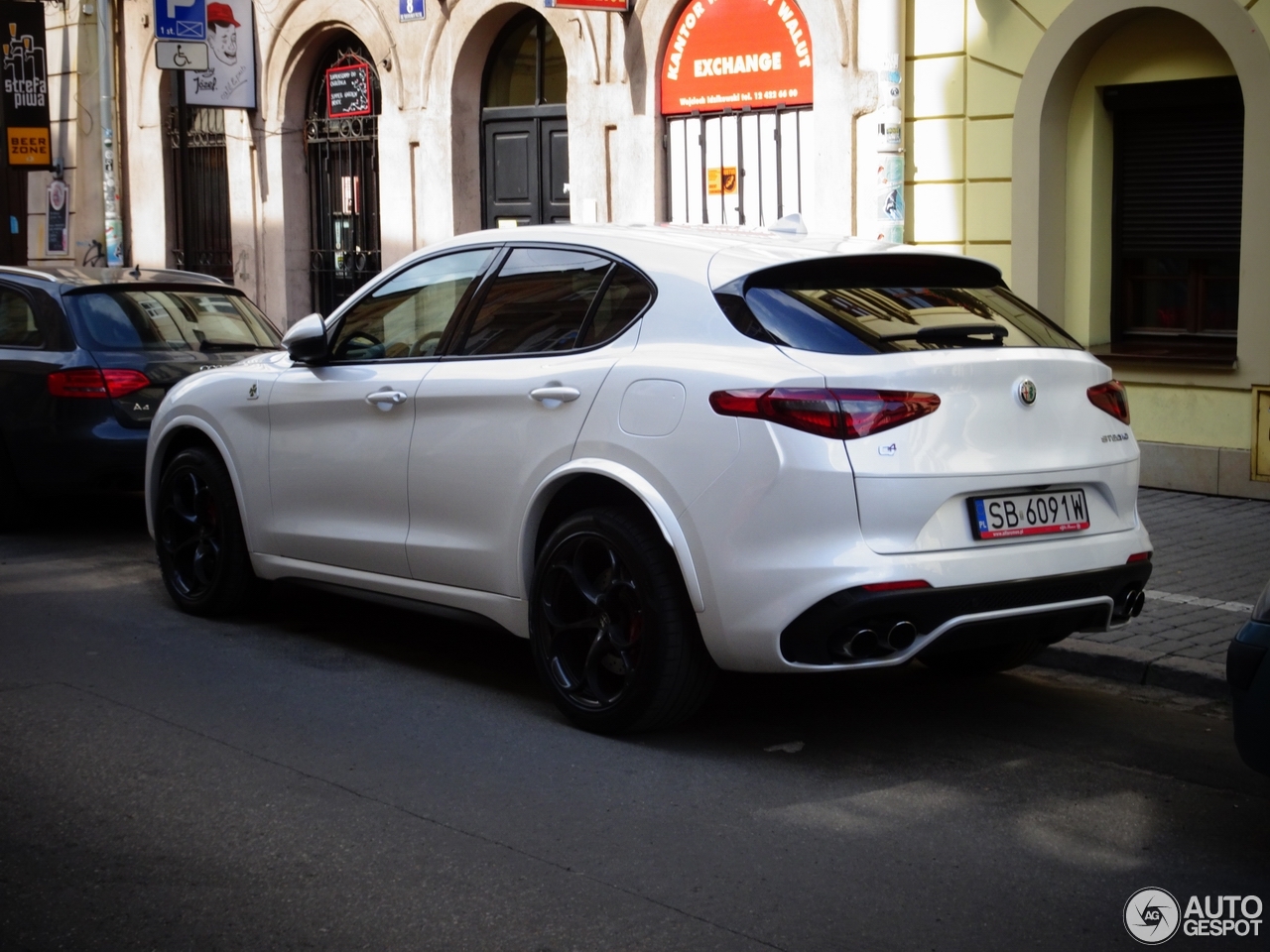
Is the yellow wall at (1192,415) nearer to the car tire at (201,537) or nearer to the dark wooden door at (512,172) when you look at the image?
the car tire at (201,537)

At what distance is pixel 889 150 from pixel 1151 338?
2.42m

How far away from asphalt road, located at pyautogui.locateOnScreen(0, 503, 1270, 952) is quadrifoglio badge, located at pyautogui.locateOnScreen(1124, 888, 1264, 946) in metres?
0.05

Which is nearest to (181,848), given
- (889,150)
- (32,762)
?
(32,762)

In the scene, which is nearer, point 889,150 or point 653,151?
point 889,150

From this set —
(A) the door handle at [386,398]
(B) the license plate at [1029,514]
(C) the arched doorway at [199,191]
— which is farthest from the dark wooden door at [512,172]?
(B) the license plate at [1029,514]

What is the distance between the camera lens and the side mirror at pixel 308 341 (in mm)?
6457

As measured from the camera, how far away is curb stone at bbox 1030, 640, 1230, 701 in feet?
19.6

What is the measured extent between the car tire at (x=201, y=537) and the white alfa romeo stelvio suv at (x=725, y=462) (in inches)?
35.9

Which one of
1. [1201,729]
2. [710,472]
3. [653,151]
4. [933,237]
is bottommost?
[1201,729]

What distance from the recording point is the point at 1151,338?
1181cm

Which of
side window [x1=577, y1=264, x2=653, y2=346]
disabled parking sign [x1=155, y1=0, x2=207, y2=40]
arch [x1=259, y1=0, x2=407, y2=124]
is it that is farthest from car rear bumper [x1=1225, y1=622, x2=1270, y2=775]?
disabled parking sign [x1=155, y1=0, x2=207, y2=40]

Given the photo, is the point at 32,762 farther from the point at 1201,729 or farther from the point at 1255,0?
the point at 1255,0

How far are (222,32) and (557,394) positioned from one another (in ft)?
49.7

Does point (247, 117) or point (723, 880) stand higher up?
point (247, 117)
